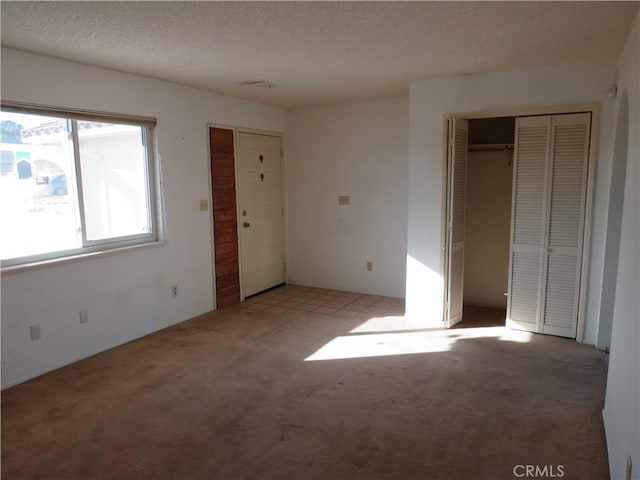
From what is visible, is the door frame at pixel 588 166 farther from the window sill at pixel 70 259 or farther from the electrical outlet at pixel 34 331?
the electrical outlet at pixel 34 331

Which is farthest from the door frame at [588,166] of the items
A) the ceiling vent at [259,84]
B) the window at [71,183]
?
the window at [71,183]

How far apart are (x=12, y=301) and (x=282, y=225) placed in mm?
3326

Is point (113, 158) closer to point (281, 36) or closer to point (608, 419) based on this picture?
point (281, 36)

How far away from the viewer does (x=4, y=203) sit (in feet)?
10.3

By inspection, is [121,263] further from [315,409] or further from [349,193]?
[349,193]

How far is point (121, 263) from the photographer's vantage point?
392cm

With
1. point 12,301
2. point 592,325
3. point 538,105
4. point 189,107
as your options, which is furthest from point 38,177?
point 592,325

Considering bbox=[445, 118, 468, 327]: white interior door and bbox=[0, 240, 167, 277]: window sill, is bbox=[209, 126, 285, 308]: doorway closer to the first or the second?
bbox=[0, 240, 167, 277]: window sill

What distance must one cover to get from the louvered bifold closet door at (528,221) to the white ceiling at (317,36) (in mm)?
575

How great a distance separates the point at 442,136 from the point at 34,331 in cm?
369

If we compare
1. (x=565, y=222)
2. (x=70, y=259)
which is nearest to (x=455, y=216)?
(x=565, y=222)

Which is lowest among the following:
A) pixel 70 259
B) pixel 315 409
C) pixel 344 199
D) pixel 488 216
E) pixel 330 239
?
pixel 315 409

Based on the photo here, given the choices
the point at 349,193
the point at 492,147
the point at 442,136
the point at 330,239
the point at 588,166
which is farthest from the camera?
the point at 330,239

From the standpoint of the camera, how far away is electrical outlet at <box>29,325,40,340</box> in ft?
10.8
